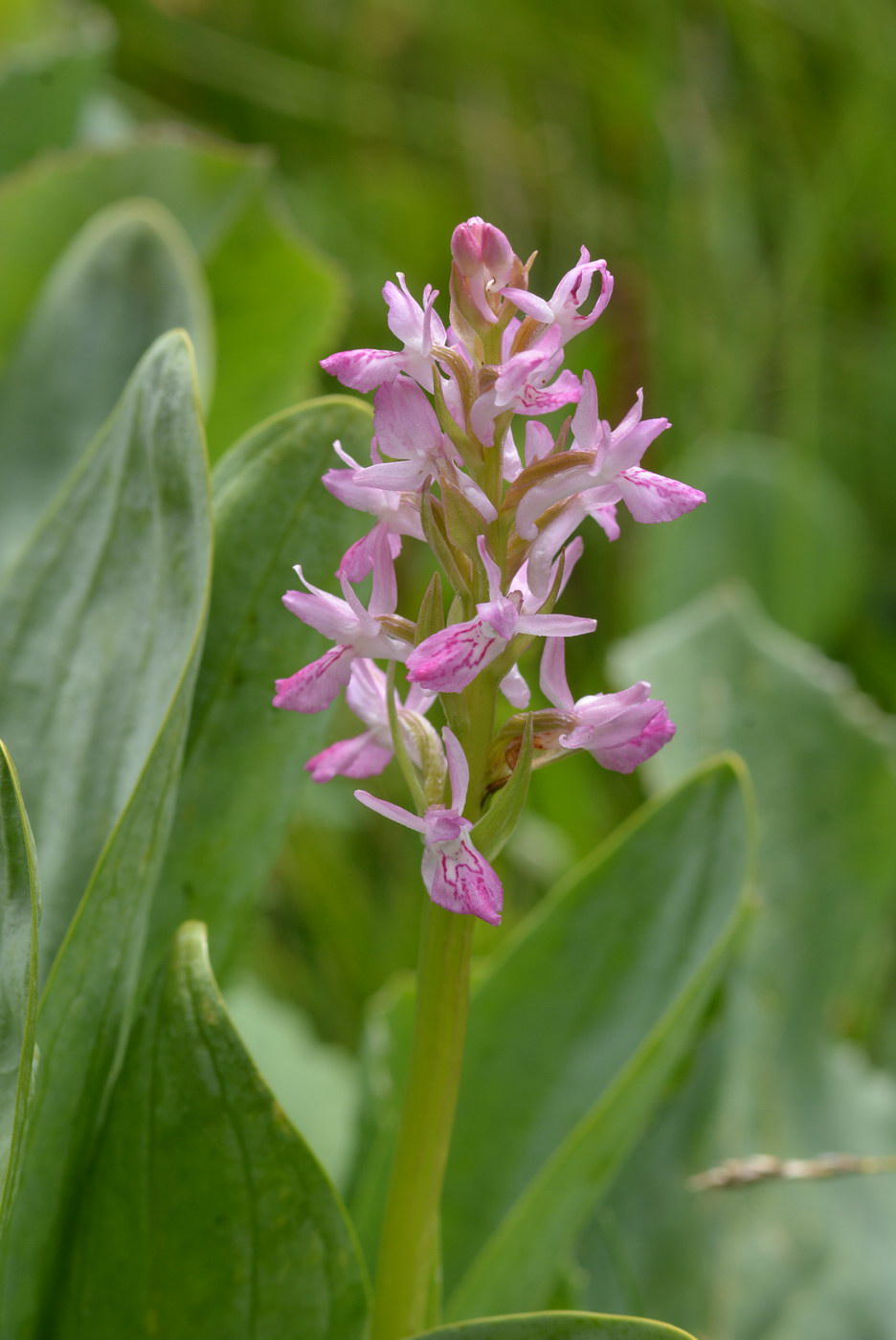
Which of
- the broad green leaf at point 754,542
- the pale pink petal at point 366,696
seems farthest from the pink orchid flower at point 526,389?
the broad green leaf at point 754,542

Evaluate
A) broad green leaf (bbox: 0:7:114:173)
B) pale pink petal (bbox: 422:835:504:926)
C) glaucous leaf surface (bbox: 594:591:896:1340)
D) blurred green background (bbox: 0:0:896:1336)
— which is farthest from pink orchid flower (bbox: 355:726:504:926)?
broad green leaf (bbox: 0:7:114:173)

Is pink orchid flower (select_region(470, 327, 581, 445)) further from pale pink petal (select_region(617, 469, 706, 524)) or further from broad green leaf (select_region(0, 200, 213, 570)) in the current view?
broad green leaf (select_region(0, 200, 213, 570))

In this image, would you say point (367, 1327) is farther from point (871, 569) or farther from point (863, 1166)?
point (871, 569)

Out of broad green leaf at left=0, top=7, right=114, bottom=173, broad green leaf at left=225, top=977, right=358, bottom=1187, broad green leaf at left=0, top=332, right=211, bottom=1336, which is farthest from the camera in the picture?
broad green leaf at left=0, top=7, right=114, bottom=173

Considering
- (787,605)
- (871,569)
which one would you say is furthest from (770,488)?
(871,569)

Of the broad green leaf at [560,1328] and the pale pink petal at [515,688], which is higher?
the pale pink petal at [515,688]

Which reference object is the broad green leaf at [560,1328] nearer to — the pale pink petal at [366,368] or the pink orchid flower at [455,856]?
the pink orchid flower at [455,856]
